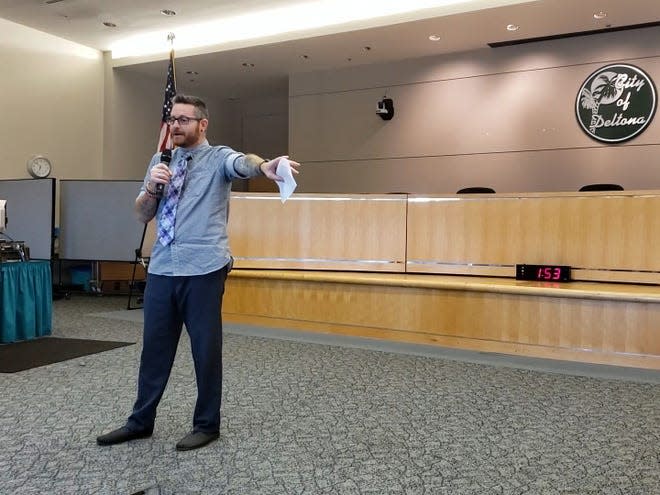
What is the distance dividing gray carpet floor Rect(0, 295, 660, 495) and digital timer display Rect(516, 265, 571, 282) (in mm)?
855

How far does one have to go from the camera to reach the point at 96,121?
30.3 feet

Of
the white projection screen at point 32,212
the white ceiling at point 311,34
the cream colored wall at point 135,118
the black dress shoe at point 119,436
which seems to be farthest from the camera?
the cream colored wall at point 135,118

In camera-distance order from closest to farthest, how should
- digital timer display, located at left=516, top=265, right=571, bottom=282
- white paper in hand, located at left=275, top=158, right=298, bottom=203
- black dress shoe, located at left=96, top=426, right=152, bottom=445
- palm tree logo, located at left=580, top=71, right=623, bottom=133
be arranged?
white paper in hand, located at left=275, top=158, right=298, bottom=203 < black dress shoe, located at left=96, top=426, right=152, bottom=445 < digital timer display, located at left=516, top=265, right=571, bottom=282 < palm tree logo, located at left=580, top=71, right=623, bottom=133

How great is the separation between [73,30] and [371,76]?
4.38 m

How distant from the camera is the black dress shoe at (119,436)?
97.7 inches

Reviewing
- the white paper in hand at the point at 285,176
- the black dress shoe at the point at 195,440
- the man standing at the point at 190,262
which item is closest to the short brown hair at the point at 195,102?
the man standing at the point at 190,262

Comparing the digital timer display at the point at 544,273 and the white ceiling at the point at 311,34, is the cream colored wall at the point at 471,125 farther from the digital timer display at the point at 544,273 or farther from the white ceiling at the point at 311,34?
the digital timer display at the point at 544,273

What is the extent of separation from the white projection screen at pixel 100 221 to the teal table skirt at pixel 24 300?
2726 mm

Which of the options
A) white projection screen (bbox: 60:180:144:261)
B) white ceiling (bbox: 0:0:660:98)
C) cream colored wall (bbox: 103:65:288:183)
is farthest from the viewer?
cream colored wall (bbox: 103:65:288:183)

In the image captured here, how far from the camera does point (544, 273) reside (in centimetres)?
476

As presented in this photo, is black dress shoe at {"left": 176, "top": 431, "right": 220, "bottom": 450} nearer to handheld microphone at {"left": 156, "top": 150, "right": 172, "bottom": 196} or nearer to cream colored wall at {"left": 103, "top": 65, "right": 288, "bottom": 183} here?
handheld microphone at {"left": 156, "top": 150, "right": 172, "bottom": 196}

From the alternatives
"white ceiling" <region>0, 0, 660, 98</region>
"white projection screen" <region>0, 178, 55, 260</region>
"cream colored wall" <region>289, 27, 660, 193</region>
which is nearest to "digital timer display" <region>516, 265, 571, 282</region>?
"white ceiling" <region>0, 0, 660, 98</region>

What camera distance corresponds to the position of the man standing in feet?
7.85

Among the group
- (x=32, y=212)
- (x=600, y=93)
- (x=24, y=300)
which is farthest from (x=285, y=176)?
(x=600, y=93)
